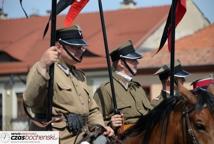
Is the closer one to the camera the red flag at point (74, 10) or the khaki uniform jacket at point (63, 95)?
the khaki uniform jacket at point (63, 95)

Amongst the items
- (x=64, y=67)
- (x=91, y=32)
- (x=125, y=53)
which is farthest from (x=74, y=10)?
(x=91, y=32)

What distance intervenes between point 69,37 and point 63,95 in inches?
25.6

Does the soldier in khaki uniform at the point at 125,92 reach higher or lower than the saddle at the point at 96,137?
higher

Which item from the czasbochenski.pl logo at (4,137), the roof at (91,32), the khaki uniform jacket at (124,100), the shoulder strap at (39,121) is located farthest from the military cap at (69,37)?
the roof at (91,32)

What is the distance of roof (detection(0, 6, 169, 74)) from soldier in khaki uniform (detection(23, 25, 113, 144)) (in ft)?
99.1

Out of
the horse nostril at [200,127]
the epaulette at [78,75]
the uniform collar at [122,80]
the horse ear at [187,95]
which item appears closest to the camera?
the horse nostril at [200,127]

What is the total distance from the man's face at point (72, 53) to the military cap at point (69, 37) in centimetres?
5

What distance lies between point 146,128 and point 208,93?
2.37ft

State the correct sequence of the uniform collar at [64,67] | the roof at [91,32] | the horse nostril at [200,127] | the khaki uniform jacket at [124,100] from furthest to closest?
the roof at [91,32], the khaki uniform jacket at [124,100], the uniform collar at [64,67], the horse nostril at [200,127]

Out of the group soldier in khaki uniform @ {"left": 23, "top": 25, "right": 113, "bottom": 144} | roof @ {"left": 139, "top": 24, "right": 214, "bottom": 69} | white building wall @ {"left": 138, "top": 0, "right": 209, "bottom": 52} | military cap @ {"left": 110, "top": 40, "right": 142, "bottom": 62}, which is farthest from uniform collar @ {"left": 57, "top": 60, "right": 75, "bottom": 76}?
white building wall @ {"left": 138, "top": 0, "right": 209, "bottom": 52}

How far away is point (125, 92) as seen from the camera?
319 inches

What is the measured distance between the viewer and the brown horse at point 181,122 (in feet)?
16.8

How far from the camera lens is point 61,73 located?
623 centimetres

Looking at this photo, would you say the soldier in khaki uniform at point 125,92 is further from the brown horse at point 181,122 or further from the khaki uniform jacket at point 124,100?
the brown horse at point 181,122
